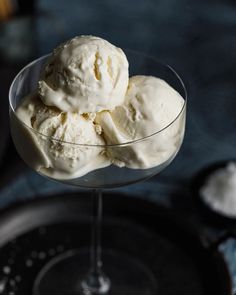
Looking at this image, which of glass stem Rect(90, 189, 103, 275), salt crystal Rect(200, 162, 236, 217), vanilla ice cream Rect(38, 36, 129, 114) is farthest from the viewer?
salt crystal Rect(200, 162, 236, 217)

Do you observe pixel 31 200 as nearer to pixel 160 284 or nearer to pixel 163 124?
pixel 160 284

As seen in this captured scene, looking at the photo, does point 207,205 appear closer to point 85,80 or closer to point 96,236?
point 96,236

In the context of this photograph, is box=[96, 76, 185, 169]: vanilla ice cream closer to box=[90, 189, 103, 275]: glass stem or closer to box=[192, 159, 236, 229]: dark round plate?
box=[90, 189, 103, 275]: glass stem

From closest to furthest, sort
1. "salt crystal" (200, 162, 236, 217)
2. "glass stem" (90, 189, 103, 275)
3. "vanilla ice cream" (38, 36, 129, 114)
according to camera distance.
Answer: "vanilla ice cream" (38, 36, 129, 114), "glass stem" (90, 189, 103, 275), "salt crystal" (200, 162, 236, 217)

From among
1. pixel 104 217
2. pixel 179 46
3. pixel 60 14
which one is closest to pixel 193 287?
pixel 104 217

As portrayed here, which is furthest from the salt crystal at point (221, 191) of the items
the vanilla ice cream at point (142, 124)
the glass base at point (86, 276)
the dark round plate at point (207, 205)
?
the vanilla ice cream at point (142, 124)

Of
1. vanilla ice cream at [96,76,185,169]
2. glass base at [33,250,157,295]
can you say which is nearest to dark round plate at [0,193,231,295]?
glass base at [33,250,157,295]
